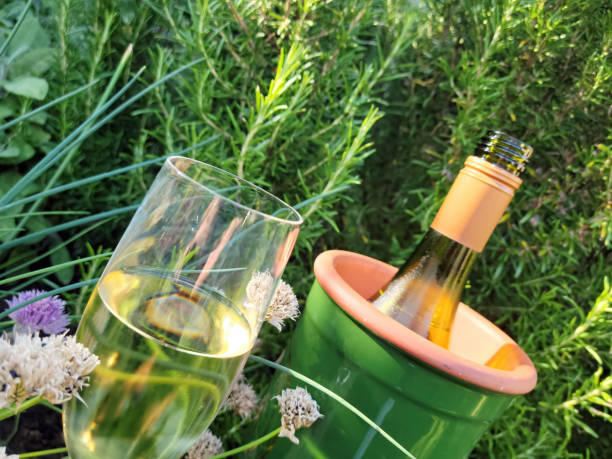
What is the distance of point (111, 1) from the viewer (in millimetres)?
682

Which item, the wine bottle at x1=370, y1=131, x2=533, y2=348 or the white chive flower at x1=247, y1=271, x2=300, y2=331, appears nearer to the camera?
the white chive flower at x1=247, y1=271, x2=300, y2=331

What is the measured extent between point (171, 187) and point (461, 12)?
66 cm

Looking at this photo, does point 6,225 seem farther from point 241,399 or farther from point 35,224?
point 241,399

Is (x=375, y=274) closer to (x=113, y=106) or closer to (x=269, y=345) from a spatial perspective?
(x=269, y=345)

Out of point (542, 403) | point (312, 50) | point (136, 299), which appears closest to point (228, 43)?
point (312, 50)

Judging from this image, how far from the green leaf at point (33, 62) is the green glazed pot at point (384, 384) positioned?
0.48 meters

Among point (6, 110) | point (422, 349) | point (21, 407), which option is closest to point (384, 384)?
point (422, 349)

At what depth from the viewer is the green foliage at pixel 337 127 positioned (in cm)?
68

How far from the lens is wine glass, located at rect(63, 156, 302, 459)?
0.34m

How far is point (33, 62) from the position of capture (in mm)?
708

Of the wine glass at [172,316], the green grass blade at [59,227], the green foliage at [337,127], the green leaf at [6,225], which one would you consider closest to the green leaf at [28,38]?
the green foliage at [337,127]

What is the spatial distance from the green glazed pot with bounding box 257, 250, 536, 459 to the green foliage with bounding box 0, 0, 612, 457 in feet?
0.51

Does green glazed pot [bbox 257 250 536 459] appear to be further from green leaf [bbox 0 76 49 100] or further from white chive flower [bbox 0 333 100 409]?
green leaf [bbox 0 76 49 100]

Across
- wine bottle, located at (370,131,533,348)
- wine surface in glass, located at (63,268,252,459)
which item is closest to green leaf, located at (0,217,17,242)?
wine surface in glass, located at (63,268,252,459)
